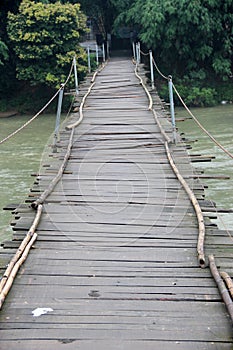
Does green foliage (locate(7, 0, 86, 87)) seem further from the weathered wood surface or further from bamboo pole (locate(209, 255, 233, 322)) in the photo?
bamboo pole (locate(209, 255, 233, 322))

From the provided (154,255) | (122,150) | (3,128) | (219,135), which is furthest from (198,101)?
(154,255)

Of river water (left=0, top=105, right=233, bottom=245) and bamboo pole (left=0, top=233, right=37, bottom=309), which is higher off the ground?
bamboo pole (left=0, top=233, right=37, bottom=309)

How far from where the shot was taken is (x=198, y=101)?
46.8 feet

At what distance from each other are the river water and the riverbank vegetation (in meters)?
1.15

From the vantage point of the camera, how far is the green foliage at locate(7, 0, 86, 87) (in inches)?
517

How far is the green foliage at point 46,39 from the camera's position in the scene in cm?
1314

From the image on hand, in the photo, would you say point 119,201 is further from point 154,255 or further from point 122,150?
Answer: point 122,150

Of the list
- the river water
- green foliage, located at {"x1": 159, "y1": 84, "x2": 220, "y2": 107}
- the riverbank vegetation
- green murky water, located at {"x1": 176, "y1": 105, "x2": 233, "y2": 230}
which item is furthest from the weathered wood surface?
green foliage, located at {"x1": 159, "y1": 84, "x2": 220, "y2": 107}

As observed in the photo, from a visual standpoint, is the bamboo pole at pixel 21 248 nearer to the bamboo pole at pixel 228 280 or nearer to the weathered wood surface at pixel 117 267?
the weathered wood surface at pixel 117 267

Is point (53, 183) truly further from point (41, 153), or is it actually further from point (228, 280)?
point (41, 153)

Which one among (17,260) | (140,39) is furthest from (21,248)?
(140,39)

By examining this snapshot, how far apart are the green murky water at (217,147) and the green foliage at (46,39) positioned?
346 cm

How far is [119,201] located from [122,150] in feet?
4.89

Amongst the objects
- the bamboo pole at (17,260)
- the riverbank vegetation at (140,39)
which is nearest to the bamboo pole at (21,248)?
the bamboo pole at (17,260)
